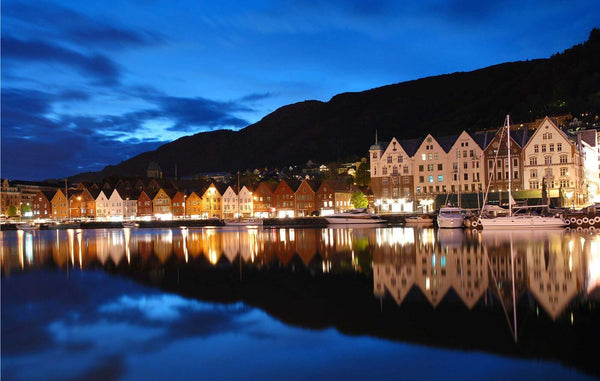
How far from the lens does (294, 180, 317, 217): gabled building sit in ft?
327

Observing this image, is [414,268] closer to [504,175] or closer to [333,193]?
[504,175]

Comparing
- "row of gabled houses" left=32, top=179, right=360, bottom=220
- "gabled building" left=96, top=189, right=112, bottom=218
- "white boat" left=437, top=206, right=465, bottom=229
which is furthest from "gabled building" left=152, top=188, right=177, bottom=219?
"white boat" left=437, top=206, right=465, bottom=229

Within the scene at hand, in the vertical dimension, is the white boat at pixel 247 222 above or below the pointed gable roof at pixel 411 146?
below

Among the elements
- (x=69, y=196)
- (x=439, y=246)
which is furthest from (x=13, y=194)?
(x=439, y=246)

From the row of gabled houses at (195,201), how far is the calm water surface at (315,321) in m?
74.0

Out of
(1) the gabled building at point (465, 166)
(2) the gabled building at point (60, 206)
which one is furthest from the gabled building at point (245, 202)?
(2) the gabled building at point (60, 206)

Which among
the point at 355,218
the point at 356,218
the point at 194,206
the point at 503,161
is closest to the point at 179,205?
the point at 194,206

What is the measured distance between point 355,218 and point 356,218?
0.52 feet

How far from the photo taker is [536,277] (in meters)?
19.6

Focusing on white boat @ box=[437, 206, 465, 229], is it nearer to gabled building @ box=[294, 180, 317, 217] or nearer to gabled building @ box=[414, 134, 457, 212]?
gabled building @ box=[414, 134, 457, 212]

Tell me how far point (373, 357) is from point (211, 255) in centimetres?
2401

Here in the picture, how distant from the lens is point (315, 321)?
46.2 feet

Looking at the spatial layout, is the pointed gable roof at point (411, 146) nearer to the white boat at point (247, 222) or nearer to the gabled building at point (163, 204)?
the white boat at point (247, 222)

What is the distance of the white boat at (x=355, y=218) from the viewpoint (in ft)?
252
